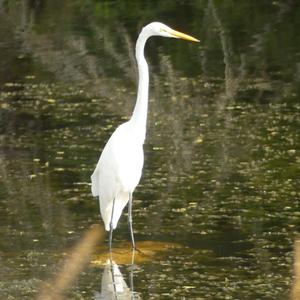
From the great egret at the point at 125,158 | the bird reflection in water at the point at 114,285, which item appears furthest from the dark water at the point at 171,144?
the great egret at the point at 125,158

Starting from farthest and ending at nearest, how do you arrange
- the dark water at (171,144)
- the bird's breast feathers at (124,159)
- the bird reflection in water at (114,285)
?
the bird's breast feathers at (124,159)
the dark water at (171,144)
the bird reflection in water at (114,285)

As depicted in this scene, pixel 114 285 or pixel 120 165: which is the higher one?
pixel 120 165

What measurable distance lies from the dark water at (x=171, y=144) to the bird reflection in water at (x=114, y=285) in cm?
4

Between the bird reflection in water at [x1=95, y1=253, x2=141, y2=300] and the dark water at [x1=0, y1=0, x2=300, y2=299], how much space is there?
4 cm

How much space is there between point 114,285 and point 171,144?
3308mm

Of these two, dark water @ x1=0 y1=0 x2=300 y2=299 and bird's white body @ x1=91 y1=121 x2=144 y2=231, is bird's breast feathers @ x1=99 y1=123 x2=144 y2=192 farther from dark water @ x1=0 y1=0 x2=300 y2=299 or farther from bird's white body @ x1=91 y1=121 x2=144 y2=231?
dark water @ x1=0 y1=0 x2=300 y2=299

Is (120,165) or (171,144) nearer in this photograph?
(120,165)

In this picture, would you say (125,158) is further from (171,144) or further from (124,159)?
(171,144)

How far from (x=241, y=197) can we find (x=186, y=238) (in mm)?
920

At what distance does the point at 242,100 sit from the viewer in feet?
35.7

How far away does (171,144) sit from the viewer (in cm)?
943

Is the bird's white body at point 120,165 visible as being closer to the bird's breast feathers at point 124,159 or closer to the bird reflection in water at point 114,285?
the bird's breast feathers at point 124,159

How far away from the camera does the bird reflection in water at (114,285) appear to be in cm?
604

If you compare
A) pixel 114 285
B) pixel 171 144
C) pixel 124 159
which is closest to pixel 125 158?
pixel 124 159
